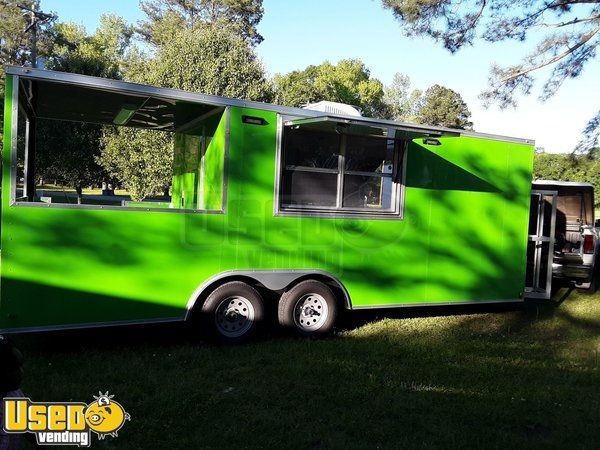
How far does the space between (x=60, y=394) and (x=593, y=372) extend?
16.9ft

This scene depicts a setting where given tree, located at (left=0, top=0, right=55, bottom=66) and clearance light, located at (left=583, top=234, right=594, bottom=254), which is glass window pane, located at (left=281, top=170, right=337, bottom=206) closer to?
clearance light, located at (left=583, top=234, right=594, bottom=254)

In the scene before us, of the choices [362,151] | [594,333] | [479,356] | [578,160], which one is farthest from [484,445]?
[578,160]

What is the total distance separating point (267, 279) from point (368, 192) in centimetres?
172

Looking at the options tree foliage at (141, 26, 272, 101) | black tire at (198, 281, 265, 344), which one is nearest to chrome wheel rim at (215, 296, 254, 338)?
black tire at (198, 281, 265, 344)

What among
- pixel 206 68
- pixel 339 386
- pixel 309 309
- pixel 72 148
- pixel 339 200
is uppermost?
pixel 206 68

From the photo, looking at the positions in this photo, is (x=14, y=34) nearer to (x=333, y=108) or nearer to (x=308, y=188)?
(x=333, y=108)

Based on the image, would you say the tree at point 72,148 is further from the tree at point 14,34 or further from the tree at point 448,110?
the tree at point 448,110

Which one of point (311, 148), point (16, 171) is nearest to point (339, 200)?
point (311, 148)

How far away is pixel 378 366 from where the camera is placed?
548 cm

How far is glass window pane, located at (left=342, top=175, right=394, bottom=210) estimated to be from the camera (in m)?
6.70

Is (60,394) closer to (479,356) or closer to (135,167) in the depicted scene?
(479,356)

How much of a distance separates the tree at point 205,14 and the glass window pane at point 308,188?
126ft

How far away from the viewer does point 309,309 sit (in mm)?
6508

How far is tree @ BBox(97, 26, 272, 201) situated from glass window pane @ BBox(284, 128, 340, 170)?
32.0ft
